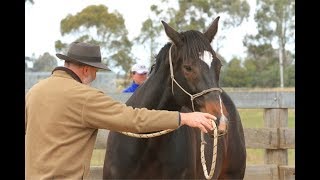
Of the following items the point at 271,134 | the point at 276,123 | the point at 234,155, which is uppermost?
the point at 276,123

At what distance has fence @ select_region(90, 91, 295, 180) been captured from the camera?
278 inches

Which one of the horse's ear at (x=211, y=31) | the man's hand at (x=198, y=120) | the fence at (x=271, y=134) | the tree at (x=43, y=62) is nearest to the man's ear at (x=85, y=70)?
the man's hand at (x=198, y=120)

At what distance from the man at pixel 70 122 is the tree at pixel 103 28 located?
28022 millimetres

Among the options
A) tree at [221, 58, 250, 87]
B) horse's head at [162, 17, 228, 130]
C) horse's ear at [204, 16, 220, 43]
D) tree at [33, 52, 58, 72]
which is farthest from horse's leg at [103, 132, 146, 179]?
tree at [221, 58, 250, 87]

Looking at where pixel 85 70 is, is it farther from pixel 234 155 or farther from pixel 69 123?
pixel 234 155

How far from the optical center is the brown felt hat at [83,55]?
3389 mm

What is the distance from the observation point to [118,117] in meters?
3.23

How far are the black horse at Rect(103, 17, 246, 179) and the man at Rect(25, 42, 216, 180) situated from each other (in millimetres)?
737

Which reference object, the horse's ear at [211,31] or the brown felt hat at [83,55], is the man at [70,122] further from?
the horse's ear at [211,31]

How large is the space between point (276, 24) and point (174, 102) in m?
33.5

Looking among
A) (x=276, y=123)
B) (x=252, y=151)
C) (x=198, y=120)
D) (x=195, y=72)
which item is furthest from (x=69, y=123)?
(x=252, y=151)
